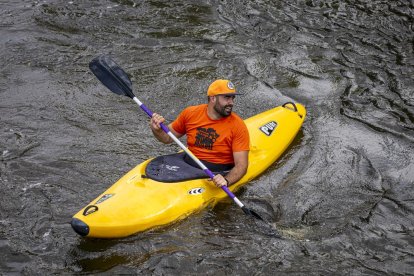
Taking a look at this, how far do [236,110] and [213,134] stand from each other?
2.48m

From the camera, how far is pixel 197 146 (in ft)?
21.4

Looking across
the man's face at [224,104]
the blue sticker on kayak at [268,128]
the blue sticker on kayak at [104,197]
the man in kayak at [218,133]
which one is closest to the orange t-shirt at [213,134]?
the man in kayak at [218,133]

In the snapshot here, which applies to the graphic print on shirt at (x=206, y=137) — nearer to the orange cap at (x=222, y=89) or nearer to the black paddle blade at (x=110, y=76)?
the orange cap at (x=222, y=89)

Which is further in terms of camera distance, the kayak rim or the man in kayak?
the man in kayak

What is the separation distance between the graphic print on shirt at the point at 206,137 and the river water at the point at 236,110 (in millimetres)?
726

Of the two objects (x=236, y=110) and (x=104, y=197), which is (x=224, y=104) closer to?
(x=104, y=197)

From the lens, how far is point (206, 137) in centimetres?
641

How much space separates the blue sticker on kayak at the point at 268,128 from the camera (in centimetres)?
761

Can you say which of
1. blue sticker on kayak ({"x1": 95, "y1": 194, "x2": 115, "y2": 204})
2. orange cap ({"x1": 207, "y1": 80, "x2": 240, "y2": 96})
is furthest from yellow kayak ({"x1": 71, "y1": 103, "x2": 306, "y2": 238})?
orange cap ({"x1": 207, "y1": 80, "x2": 240, "y2": 96})

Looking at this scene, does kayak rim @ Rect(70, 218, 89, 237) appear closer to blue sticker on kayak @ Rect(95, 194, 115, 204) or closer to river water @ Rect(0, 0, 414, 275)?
river water @ Rect(0, 0, 414, 275)

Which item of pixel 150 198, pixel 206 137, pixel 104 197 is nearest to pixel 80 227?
pixel 104 197

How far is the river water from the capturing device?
18.9ft

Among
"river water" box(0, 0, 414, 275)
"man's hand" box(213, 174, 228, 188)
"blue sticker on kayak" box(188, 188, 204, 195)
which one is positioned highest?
"man's hand" box(213, 174, 228, 188)

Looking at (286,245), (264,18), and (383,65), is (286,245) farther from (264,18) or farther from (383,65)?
(264,18)
